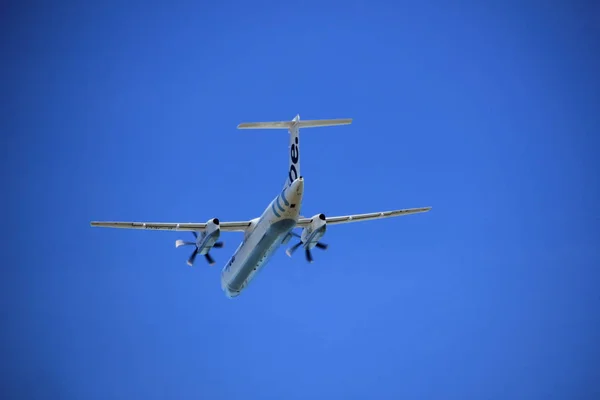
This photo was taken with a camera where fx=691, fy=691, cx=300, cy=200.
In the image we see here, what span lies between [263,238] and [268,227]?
3.69 feet

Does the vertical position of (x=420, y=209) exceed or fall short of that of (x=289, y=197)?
it exceeds it

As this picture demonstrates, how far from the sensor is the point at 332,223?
152 feet

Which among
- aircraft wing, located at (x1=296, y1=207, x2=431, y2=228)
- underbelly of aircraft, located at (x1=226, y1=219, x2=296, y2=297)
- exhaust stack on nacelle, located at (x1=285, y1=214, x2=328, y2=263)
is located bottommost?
underbelly of aircraft, located at (x1=226, y1=219, x2=296, y2=297)

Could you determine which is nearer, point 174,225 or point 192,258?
point 174,225

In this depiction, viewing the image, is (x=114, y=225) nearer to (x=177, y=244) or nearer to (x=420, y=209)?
(x=177, y=244)

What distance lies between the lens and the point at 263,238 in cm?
4178

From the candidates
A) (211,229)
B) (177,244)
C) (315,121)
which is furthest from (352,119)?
(177,244)

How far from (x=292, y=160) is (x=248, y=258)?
754 centimetres

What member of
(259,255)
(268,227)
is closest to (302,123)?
(268,227)

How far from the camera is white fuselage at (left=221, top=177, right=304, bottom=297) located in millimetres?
38625

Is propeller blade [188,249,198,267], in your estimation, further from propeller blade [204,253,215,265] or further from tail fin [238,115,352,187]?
tail fin [238,115,352,187]

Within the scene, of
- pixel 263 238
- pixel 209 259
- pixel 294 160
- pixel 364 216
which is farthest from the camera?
pixel 364 216

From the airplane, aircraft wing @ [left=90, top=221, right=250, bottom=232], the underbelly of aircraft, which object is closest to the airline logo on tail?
the airplane

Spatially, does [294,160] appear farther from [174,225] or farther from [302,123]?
[174,225]
